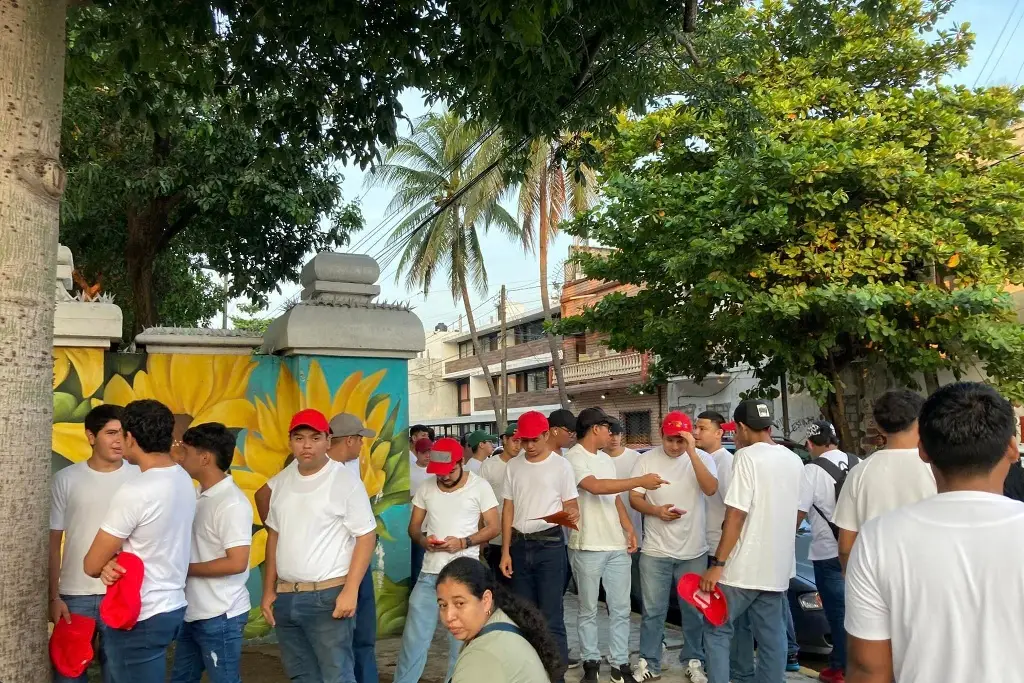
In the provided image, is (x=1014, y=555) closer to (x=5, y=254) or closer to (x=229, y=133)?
(x=5, y=254)

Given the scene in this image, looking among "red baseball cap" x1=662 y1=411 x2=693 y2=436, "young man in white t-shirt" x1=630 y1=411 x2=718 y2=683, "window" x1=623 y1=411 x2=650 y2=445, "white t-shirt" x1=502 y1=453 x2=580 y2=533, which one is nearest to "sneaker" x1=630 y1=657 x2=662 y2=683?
"young man in white t-shirt" x1=630 y1=411 x2=718 y2=683

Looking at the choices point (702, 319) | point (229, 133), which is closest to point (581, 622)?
point (229, 133)

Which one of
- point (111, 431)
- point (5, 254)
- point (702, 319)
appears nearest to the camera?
point (5, 254)

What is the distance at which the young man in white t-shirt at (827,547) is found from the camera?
600 cm

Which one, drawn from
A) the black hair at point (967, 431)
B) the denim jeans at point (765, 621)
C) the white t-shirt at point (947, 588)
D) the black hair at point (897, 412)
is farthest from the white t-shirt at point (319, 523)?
the black hair at point (967, 431)

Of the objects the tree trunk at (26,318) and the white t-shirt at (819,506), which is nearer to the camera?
the tree trunk at (26,318)

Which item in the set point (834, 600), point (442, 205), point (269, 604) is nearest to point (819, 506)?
point (834, 600)

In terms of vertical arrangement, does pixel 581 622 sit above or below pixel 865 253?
below

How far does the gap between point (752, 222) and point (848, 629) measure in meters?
10.9

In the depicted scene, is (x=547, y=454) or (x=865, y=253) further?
(x=865, y=253)

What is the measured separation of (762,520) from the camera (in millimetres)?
4949

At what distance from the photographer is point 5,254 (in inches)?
136

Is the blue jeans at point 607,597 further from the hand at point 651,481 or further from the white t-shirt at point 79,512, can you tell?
the white t-shirt at point 79,512

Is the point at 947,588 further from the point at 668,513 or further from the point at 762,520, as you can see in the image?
the point at 668,513
